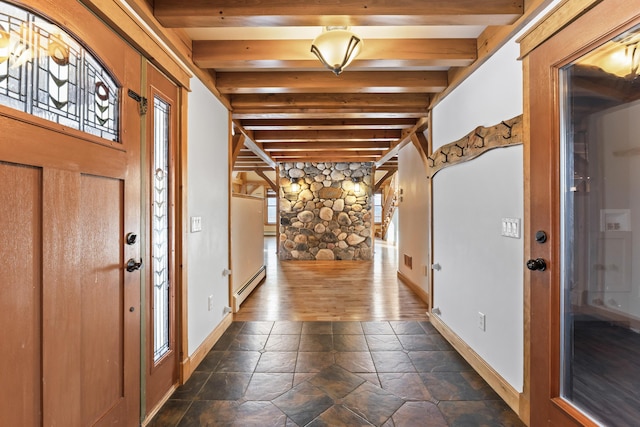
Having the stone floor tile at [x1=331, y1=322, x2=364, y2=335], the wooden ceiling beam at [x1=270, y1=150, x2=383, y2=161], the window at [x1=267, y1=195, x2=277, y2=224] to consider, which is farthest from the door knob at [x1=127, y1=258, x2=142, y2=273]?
the window at [x1=267, y1=195, x2=277, y2=224]

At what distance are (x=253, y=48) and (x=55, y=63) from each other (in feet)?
4.02

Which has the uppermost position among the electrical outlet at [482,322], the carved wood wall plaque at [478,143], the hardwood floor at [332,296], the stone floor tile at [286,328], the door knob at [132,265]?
the carved wood wall plaque at [478,143]

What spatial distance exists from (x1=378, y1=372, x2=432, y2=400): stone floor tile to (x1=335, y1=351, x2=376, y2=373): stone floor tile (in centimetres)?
13

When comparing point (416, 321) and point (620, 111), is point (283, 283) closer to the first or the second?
point (416, 321)

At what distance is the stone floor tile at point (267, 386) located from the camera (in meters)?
1.75

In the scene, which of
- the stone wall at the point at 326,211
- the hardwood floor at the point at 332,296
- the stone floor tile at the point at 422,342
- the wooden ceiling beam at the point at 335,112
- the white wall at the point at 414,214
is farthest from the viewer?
the stone wall at the point at 326,211

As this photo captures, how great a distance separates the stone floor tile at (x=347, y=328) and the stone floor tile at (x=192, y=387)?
3.90ft

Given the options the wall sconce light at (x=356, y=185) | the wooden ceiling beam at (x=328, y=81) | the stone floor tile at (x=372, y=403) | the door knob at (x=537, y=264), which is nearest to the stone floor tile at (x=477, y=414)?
the stone floor tile at (x=372, y=403)

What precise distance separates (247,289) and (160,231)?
6.82 ft

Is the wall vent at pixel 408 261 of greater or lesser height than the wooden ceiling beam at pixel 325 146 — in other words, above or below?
below

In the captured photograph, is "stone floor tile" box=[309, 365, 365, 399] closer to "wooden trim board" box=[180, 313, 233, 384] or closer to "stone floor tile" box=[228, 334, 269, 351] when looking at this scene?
"stone floor tile" box=[228, 334, 269, 351]

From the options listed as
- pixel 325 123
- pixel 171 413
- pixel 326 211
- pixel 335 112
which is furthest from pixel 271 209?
pixel 171 413

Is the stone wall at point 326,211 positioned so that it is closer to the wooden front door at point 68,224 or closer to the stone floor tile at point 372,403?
the stone floor tile at point 372,403

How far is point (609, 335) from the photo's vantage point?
1.30 metres
